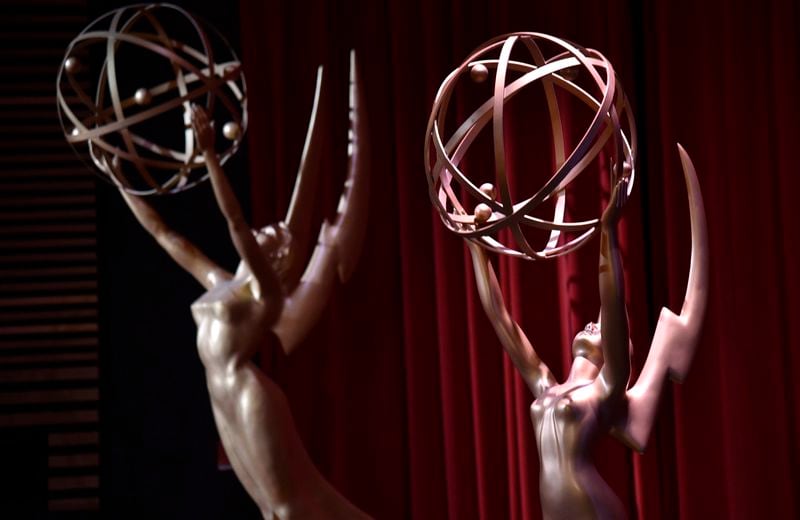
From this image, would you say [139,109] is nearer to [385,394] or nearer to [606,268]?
[385,394]

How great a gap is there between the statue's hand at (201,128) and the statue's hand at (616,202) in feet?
4.23

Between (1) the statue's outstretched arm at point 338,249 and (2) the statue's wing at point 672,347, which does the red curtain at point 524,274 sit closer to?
(1) the statue's outstretched arm at point 338,249

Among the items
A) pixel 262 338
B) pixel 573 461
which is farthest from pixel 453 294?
pixel 573 461

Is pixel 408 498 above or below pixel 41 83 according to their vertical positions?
below

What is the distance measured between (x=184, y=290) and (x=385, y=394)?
42.3 inches

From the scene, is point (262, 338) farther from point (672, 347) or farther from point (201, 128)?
point (672, 347)

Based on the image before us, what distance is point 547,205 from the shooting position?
455 centimetres

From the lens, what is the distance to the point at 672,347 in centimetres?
338

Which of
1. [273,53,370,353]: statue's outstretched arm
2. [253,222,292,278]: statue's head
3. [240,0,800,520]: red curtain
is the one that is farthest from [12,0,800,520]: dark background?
[253,222,292,278]: statue's head

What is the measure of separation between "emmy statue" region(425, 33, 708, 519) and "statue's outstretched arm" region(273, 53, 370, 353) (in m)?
0.57

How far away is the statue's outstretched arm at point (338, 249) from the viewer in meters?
3.80

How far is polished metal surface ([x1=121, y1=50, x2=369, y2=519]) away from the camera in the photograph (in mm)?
3697

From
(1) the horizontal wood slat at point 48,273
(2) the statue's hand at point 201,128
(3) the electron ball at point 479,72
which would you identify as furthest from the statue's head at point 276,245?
(1) the horizontal wood slat at point 48,273

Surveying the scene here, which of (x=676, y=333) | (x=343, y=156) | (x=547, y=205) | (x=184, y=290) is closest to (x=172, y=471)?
(x=184, y=290)
